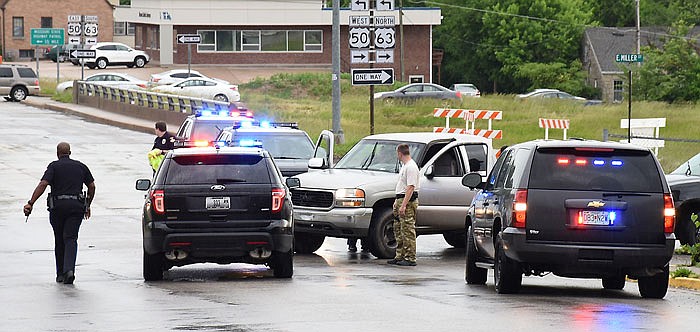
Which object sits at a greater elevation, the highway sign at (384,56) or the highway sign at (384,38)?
the highway sign at (384,38)

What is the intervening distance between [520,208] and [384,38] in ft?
59.4

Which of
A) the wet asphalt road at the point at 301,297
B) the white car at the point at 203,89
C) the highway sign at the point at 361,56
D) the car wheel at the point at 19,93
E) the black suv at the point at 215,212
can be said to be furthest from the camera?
the car wheel at the point at 19,93

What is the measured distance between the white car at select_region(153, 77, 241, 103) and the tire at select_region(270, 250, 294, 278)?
146 feet

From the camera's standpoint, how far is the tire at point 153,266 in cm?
1598

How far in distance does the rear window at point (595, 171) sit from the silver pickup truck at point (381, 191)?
5.65 metres

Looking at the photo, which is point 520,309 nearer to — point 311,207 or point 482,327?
point 482,327

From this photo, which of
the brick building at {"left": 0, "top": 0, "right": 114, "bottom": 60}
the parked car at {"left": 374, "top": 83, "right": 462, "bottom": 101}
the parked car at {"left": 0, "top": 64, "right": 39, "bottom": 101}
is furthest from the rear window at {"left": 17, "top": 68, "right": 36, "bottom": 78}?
the brick building at {"left": 0, "top": 0, "right": 114, "bottom": 60}

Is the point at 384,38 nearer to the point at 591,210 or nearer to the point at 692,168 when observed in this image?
the point at 692,168

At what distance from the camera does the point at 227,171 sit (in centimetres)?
1608

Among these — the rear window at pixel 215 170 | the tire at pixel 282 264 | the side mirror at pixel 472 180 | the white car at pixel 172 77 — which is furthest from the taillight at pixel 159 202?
the white car at pixel 172 77

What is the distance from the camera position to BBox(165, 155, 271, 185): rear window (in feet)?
52.5

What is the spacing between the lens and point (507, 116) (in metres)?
53.9

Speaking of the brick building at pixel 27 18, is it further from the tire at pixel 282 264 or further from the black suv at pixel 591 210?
the black suv at pixel 591 210

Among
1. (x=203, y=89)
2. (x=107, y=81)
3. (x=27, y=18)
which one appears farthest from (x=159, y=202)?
(x=27, y=18)
